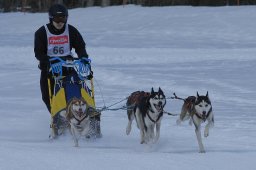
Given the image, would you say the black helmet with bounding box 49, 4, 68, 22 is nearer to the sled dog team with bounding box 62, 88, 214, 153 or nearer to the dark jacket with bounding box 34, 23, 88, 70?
the dark jacket with bounding box 34, 23, 88, 70

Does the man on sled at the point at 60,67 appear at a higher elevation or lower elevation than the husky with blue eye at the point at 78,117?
higher

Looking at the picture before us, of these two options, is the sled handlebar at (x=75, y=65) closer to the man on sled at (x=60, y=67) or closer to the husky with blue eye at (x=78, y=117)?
the man on sled at (x=60, y=67)

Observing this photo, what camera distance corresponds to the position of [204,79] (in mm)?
12211

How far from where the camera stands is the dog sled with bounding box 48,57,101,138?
6.48 metres

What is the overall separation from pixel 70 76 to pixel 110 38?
49.8 ft

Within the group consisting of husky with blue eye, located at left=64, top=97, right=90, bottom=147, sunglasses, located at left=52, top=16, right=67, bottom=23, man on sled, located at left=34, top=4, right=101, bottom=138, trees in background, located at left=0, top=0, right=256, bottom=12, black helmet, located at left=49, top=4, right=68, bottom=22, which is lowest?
trees in background, located at left=0, top=0, right=256, bottom=12

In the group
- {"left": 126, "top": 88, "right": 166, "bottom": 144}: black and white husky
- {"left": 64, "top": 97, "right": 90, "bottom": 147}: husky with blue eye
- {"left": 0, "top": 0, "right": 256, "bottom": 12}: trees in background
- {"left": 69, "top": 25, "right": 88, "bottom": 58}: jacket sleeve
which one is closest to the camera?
{"left": 126, "top": 88, "right": 166, "bottom": 144}: black and white husky

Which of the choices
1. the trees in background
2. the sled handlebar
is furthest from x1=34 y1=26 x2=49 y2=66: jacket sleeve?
the trees in background

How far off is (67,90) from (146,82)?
5.44m

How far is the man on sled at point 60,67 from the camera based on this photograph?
21.3 ft

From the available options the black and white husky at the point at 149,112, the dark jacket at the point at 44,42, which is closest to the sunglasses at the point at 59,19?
the dark jacket at the point at 44,42

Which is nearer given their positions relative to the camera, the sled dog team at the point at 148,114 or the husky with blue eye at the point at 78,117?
the sled dog team at the point at 148,114

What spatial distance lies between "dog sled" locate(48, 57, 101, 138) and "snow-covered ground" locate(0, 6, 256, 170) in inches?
7.5

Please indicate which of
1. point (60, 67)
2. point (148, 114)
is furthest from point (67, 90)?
point (148, 114)
